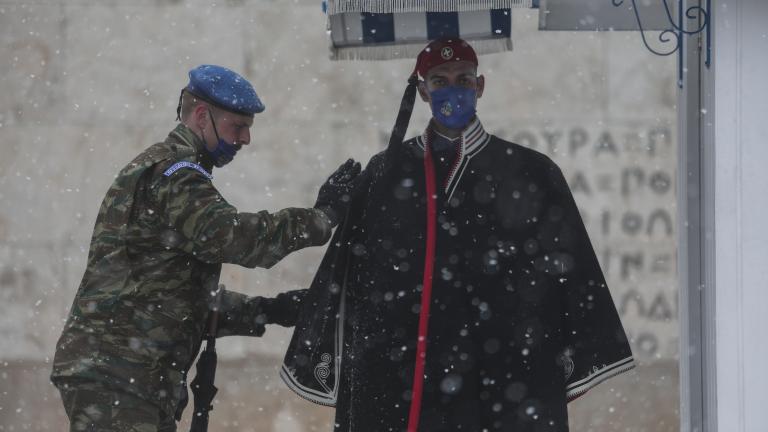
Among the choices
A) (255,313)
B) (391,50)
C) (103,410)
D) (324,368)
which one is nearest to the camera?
(103,410)

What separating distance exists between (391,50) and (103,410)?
5.73 feet

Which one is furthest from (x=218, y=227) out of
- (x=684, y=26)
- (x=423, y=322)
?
(x=684, y=26)

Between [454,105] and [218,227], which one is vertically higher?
[454,105]

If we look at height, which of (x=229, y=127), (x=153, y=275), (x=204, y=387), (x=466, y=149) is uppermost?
(x=229, y=127)

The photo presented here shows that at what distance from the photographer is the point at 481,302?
3.52 meters

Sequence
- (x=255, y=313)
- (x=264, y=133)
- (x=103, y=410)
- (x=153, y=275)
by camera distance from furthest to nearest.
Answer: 1. (x=264, y=133)
2. (x=255, y=313)
3. (x=153, y=275)
4. (x=103, y=410)

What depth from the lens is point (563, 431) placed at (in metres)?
3.52

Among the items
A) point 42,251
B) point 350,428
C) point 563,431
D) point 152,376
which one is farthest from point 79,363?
point 42,251

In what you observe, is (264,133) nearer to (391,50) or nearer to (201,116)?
(391,50)

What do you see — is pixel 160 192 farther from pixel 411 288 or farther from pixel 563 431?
pixel 563 431

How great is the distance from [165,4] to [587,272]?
458 cm

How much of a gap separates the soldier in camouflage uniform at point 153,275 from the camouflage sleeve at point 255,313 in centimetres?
20

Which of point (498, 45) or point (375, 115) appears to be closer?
point (498, 45)

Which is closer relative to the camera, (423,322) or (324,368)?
(423,322)
